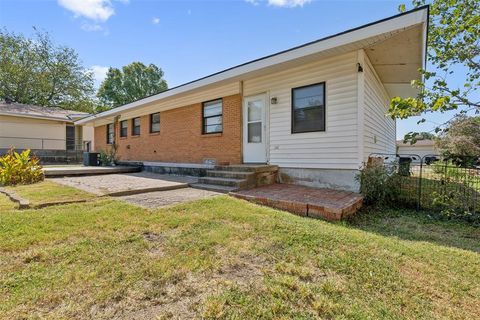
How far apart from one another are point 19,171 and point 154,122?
18.5 ft

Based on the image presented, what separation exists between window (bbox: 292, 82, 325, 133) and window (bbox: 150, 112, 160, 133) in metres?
7.25

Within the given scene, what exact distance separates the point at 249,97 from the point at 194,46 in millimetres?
5387

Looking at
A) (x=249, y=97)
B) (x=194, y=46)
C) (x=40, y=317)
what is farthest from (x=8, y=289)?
(x=194, y=46)

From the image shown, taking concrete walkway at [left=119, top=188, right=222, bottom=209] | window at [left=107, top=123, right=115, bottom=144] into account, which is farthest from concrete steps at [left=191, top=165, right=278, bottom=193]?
window at [left=107, top=123, right=115, bottom=144]

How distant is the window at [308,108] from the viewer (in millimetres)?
6477

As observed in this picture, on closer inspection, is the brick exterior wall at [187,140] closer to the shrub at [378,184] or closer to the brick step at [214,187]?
the brick step at [214,187]

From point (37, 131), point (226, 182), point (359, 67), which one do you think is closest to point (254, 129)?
point (226, 182)

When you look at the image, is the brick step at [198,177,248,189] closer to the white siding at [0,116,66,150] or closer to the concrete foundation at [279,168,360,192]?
the concrete foundation at [279,168,360,192]

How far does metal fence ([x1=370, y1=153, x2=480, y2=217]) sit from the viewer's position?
4.97m

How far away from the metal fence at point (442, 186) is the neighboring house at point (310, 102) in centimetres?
101

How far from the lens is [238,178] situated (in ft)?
21.6

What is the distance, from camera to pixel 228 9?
909 centimetres

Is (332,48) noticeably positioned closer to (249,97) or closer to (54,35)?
(249,97)

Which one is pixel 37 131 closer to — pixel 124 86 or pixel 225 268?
pixel 124 86
